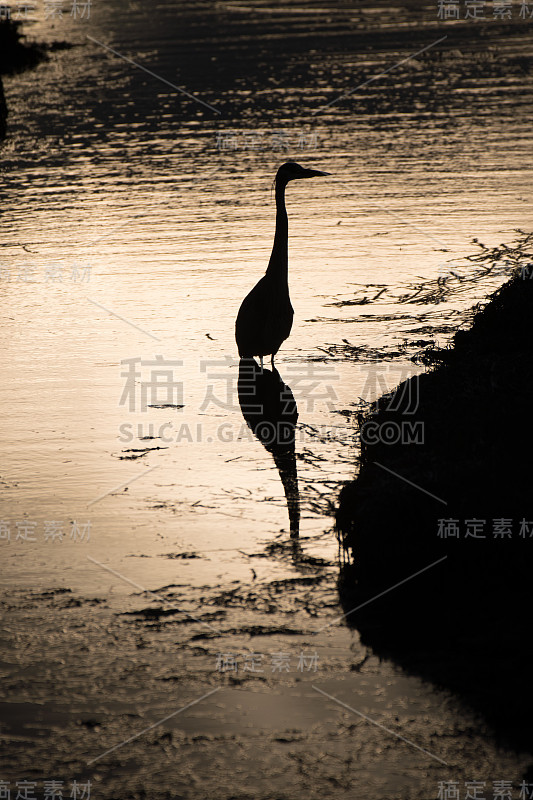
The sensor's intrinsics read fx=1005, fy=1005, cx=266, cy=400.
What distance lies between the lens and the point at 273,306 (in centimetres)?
823

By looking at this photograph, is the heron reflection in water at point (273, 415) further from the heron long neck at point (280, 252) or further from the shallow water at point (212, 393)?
the heron long neck at point (280, 252)

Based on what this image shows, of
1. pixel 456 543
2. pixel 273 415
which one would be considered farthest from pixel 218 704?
pixel 273 415

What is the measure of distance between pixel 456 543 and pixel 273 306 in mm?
3319

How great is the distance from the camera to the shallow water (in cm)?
437

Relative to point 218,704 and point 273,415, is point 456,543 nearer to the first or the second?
point 218,704

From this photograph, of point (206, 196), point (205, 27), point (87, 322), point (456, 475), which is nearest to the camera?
point (456, 475)

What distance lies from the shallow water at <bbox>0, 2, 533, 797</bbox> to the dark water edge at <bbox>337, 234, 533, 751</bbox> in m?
0.17

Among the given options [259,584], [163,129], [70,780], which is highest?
[163,129]

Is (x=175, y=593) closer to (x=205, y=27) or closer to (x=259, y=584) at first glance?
(x=259, y=584)

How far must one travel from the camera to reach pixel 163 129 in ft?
62.9

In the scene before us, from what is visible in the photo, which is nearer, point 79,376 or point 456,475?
point 456,475

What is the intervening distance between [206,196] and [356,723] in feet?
36.2

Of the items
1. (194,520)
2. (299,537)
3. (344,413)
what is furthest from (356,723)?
(344,413)

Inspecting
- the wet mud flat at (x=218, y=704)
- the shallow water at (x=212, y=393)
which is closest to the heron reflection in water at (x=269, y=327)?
the shallow water at (x=212, y=393)
